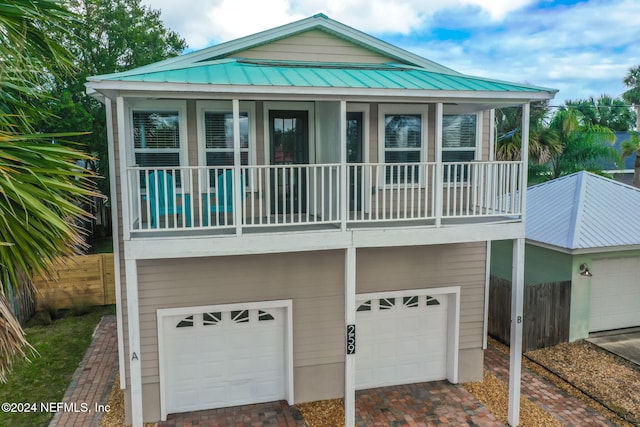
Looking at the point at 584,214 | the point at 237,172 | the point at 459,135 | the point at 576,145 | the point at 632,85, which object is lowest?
the point at 584,214

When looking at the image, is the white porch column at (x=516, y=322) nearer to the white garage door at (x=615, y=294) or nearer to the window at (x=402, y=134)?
the window at (x=402, y=134)

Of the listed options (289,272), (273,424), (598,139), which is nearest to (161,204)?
(289,272)

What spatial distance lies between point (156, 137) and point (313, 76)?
3059mm

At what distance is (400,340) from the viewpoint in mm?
9977

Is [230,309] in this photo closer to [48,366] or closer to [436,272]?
[436,272]

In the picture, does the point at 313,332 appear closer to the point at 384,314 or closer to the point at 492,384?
the point at 384,314

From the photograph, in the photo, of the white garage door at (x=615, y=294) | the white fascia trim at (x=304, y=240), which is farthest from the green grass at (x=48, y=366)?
the white garage door at (x=615, y=294)

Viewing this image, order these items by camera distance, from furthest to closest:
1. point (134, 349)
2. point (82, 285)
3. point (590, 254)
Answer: point (82, 285) < point (590, 254) < point (134, 349)

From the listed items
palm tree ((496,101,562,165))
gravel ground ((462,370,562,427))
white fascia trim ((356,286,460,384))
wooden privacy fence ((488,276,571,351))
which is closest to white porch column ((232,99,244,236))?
white fascia trim ((356,286,460,384))

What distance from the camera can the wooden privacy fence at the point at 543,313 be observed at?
11.4m

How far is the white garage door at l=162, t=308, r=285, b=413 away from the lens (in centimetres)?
891

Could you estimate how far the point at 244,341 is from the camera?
9.19 metres

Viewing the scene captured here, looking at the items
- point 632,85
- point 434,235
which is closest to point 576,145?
point 434,235

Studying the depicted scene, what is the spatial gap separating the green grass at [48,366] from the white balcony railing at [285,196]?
4.34 meters
